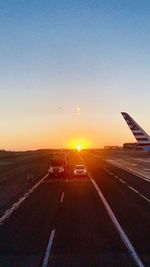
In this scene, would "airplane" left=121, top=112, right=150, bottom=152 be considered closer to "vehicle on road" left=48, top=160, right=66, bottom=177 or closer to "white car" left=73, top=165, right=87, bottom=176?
"white car" left=73, top=165, right=87, bottom=176

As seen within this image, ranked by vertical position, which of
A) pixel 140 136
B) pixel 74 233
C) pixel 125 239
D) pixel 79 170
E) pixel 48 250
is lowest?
pixel 48 250

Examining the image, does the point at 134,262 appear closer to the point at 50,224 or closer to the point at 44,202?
the point at 50,224

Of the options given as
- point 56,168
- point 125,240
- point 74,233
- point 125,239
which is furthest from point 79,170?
point 125,240

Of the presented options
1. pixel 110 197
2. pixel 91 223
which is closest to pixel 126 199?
pixel 110 197

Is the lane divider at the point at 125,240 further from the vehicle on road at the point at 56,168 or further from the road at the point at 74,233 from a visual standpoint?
the vehicle on road at the point at 56,168

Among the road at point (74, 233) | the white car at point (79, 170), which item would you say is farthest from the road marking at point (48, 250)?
the white car at point (79, 170)

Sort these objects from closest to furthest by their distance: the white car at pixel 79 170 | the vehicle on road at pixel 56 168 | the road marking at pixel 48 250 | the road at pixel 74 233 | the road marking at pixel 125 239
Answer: the road marking at pixel 48 250 < the road marking at pixel 125 239 < the road at pixel 74 233 < the white car at pixel 79 170 < the vehicle on road at pixel 56 168

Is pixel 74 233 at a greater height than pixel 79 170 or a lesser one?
lesser

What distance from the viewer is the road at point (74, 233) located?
14.3 metres

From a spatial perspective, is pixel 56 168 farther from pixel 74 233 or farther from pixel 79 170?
pixel 74 233

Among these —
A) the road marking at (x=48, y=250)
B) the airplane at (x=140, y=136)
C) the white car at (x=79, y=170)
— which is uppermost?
the airplane at (x=140, y=136)

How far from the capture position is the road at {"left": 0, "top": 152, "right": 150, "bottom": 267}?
14305 millimetres

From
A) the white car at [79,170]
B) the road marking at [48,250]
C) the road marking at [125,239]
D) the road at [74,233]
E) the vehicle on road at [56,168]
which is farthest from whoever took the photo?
the vehicle on road at [56,168]

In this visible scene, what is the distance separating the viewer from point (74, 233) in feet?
62.5
